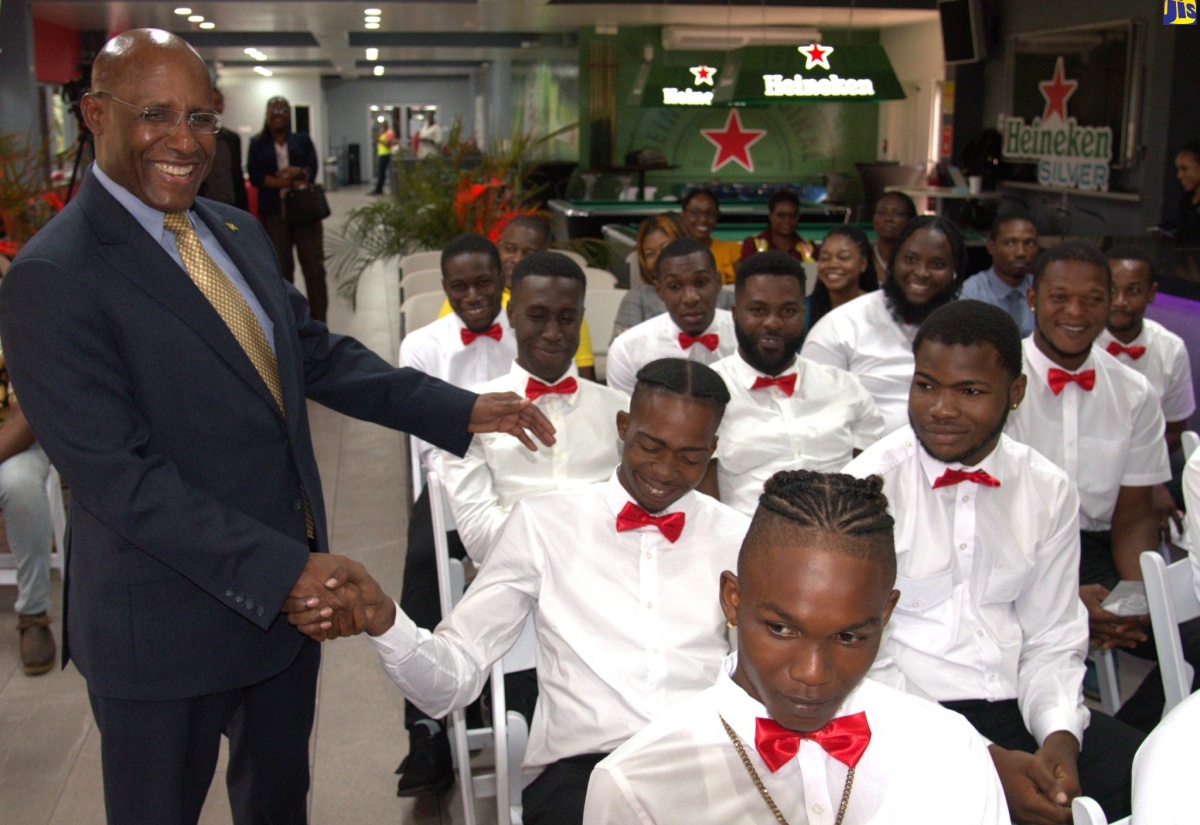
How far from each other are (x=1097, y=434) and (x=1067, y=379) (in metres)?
0.18

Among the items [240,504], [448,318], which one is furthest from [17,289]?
[448,318]

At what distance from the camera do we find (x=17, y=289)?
66.9 inches

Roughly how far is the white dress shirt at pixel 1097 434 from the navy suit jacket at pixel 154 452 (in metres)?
2.11

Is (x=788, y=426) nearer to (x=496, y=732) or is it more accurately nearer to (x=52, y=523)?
(x=496, y=732)

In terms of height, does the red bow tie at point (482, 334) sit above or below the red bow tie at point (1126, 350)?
above

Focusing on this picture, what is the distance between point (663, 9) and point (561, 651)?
11.7 metres

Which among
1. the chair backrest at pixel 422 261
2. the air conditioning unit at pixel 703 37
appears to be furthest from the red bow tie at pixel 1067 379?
the air conditioning unit at pixel 703 37

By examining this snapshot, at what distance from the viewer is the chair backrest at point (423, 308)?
16.7 feet

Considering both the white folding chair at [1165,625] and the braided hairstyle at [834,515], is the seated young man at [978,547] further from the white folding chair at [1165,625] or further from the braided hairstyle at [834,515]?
the braided hairstyle at [834,515]

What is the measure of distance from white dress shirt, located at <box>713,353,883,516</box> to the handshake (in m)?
1.50

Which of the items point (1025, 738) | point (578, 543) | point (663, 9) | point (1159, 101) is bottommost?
point (1025, 738)

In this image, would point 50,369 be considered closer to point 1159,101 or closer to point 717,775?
point 717,775

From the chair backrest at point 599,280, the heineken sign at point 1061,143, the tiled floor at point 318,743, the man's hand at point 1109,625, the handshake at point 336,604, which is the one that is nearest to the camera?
the handshake at point 336,604

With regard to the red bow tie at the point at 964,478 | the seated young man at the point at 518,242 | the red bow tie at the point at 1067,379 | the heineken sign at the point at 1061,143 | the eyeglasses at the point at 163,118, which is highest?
the heineken sign at the point at 1061,143
